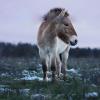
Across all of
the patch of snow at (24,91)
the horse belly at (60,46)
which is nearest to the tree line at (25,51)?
the horse belly at (60,46)

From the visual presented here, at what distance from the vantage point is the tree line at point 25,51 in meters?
40.0

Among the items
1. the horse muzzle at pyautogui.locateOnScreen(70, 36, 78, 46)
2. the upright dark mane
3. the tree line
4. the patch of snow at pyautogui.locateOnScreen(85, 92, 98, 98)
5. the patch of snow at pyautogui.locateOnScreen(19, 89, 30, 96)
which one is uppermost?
the tree line

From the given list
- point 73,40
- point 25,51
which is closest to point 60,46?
point 73,40

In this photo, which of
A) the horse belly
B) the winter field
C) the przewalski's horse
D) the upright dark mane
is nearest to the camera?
the winter field

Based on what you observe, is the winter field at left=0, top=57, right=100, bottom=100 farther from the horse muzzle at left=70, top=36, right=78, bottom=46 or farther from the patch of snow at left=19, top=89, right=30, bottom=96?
the horse muzzle at left=70, top=36, right=78, bottom=46

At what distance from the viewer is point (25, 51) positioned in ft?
135

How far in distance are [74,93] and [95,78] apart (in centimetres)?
439

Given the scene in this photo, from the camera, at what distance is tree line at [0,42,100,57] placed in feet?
131

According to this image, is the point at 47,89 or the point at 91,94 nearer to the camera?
the point at 91,94

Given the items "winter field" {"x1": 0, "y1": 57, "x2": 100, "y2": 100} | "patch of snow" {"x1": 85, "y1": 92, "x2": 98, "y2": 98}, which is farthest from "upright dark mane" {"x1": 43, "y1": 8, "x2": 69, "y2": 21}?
"patch of snow" {"x1": 85, "y1": 92, "x2": 98, "y2": 98}

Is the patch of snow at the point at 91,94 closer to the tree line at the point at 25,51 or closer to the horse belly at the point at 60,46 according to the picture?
the horse belly at the point at 60,46

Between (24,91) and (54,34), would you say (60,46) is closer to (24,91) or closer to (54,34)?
(54,34)

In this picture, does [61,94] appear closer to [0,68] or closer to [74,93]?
[74,93]

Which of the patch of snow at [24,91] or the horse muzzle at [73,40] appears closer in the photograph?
the patch of snow at [24,91]
